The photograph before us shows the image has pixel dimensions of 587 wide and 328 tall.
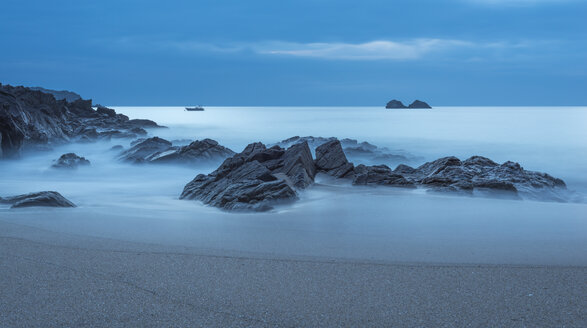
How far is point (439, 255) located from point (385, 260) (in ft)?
1.99

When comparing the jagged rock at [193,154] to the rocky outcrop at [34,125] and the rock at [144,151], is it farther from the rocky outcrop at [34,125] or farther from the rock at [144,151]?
the rocky outcrop at [34,125]

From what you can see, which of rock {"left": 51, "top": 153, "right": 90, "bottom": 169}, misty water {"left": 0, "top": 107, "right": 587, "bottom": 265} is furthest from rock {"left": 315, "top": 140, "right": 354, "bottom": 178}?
Result: rock {"left": 51, "top": 153, "right": 90, "bottom": 169}

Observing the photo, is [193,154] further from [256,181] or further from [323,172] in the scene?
[256,181]

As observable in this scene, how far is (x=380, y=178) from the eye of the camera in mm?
9742

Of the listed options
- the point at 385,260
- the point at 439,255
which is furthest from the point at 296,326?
the point at 439,255

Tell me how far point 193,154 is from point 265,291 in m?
11.7

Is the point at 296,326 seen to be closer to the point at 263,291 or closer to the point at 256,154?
the point at 263,291

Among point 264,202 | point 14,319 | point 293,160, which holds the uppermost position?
point 293,160

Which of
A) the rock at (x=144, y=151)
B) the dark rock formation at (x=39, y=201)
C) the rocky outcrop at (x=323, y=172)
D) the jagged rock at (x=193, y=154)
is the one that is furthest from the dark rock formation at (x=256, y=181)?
the rock at (x=144, y=151)

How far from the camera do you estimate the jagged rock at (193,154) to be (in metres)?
14.5

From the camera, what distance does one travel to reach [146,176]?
12750 mm

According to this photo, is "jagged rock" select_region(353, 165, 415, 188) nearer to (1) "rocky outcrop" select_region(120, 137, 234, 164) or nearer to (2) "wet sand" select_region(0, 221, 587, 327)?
(2) "wet sand" select_region(0, 221, 587, 327)

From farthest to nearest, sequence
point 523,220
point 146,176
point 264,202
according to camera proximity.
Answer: point 146,176, point 264,202, point 523,220

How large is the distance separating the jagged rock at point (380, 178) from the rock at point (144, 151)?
7.80 m
